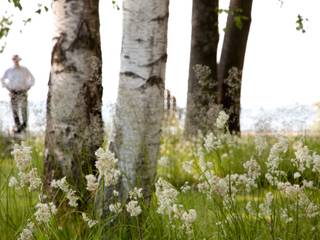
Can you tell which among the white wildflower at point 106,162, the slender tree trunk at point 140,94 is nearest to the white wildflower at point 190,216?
the white wildflower at point 106,162

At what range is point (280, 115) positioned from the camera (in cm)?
889

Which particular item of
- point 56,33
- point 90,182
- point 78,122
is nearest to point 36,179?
point 90,182

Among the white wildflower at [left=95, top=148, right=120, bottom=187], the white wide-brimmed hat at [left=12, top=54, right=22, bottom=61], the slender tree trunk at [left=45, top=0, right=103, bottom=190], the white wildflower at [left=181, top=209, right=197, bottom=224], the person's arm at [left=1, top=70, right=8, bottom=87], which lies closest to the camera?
the white wildflower at [left=95, top=148, right=120, bottom=187]

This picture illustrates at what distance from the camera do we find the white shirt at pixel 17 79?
17.7 m

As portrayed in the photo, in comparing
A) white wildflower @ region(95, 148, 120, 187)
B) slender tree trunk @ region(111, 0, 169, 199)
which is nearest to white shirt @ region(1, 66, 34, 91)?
slender tree trunk @ region(111, 0, 169, 199)

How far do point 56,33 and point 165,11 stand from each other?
1686mm

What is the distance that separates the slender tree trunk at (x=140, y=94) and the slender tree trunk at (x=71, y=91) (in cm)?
111

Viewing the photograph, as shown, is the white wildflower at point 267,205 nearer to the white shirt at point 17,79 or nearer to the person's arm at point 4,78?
the white shirt at point 17,79

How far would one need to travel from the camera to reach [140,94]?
5.00m

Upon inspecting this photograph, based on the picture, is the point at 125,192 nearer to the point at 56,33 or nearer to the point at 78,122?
the point at 78,122

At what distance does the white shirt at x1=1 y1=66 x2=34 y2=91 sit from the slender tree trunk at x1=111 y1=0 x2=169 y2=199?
13.1 metres

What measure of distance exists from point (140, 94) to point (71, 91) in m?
1.43

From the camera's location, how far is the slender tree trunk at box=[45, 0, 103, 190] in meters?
6.16

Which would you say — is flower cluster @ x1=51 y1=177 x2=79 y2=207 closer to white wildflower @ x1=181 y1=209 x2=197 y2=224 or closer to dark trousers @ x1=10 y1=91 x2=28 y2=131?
white wildflower @ x1=181 y1=209 x2=197 y2=224
